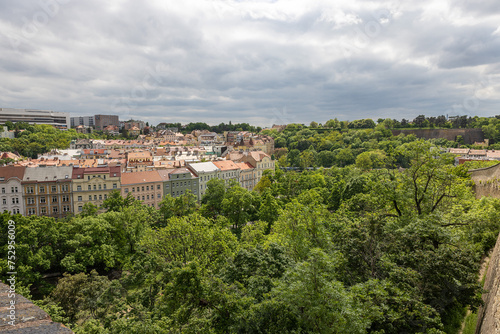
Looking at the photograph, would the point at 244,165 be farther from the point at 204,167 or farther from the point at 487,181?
the point at 487,181

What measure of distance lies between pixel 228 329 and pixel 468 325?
35.7ft

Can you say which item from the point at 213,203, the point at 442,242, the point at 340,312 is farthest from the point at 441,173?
the point at 213,203

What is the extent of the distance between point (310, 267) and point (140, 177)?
56302 millimetres

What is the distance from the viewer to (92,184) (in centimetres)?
5478

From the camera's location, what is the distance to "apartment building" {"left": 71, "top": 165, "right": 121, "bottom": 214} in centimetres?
5412

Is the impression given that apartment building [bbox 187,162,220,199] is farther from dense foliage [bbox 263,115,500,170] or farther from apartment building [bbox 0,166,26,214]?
dense foliage [bbox 263,115,500,170]

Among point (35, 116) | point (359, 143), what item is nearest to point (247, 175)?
point (359, 143)

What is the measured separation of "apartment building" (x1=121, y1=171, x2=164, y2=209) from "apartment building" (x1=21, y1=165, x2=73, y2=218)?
9.68 m

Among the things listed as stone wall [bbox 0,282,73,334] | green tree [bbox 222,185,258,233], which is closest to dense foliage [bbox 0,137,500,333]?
stone wall [bbox 0,282,73,334]

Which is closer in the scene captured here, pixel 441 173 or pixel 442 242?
pixel 442 242

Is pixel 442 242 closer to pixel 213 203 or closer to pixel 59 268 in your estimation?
pixel 59 268

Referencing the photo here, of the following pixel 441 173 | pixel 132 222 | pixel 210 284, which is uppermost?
pixel 441 173

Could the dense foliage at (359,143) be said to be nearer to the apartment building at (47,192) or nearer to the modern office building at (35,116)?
the apartment building at (47,192)

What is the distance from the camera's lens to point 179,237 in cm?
2433
